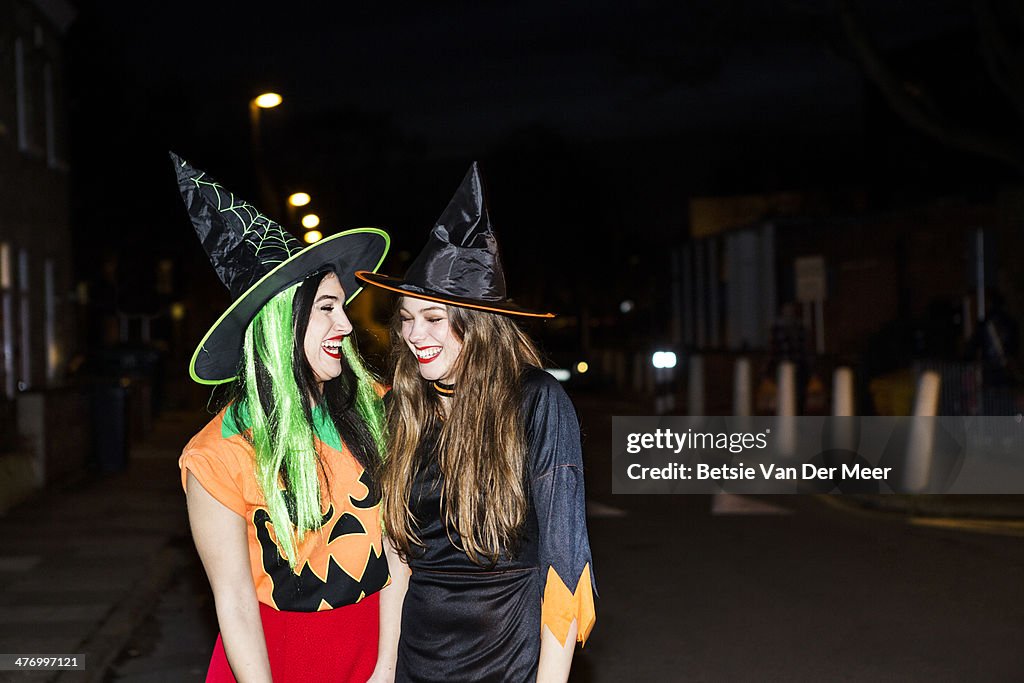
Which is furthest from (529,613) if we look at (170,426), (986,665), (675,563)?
(170,426)

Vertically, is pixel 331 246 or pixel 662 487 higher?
pixel 331 246

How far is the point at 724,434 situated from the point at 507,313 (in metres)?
15.3

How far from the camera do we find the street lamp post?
22.7 meters

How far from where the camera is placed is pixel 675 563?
375 inches

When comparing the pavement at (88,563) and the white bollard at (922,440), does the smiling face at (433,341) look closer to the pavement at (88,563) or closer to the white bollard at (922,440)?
the pavement at (88,563)

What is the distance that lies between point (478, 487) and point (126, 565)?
7.06m

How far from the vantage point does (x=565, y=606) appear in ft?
9.03

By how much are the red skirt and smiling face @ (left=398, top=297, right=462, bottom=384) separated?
55cm

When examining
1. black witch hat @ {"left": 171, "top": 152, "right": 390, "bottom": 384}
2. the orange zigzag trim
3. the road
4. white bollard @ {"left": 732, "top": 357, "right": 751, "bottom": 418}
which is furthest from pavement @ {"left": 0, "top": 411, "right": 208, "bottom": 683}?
white bollard @ {"left": 732, "top": 357, "right": 751, "bottom": 418}

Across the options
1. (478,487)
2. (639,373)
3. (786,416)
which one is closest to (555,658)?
(478,487)

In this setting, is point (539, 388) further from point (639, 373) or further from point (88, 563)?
point (639, 373)

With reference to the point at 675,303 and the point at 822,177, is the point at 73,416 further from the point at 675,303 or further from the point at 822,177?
the point at 822,177

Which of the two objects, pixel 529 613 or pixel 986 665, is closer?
pixel 529 613

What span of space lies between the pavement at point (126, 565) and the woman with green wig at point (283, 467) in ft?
12.7
